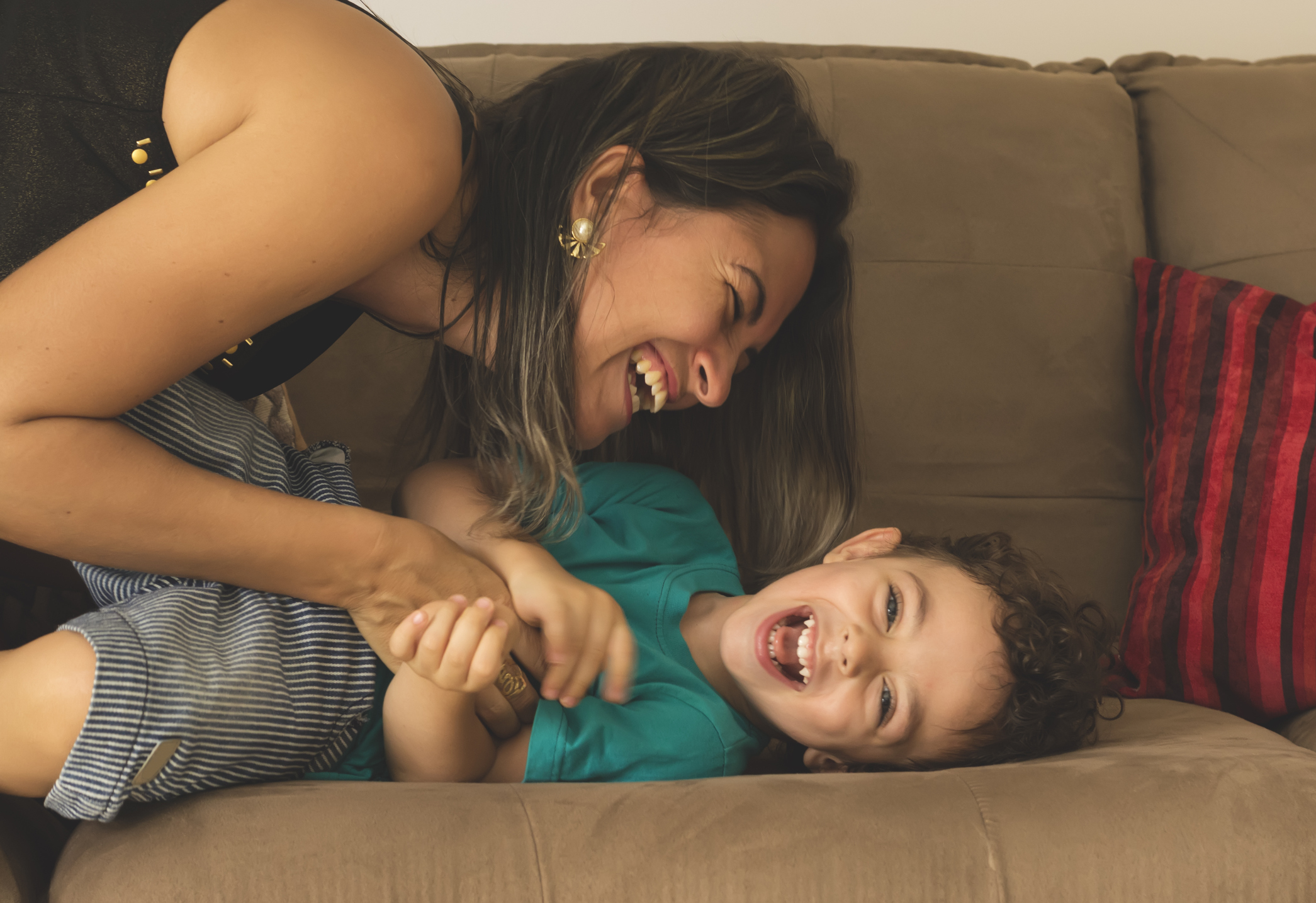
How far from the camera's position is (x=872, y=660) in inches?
45.2

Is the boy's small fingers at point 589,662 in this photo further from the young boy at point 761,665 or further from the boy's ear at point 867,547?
the boy's ear at point 867,547

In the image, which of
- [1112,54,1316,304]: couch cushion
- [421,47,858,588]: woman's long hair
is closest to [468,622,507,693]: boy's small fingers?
[421,47,858,588]: woman's long hair

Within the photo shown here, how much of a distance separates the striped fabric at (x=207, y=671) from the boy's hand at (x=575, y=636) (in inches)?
Result: 6.9

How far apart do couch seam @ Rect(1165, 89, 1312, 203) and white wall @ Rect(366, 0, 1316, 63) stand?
433 mm

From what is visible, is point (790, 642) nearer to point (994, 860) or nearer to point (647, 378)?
point (647, 378)

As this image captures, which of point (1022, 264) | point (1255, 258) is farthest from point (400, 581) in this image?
point (1255, 258)

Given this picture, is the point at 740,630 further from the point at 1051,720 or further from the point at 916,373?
the point at 916,373

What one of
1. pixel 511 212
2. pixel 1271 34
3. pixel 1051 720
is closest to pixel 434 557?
pixel 511 212

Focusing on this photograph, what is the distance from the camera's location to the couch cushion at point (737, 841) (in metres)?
0.71

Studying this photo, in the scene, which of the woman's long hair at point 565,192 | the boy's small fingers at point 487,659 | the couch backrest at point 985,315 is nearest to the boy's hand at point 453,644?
the boy's small fingers at point 487,659

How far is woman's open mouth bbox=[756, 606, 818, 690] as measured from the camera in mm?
1174

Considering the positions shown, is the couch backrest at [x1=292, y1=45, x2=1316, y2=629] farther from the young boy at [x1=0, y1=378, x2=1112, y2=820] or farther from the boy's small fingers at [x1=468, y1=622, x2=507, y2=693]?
the boy's small fingers at [x1=468, y1=622, x2=507, y2=693]

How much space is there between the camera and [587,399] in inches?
45.4

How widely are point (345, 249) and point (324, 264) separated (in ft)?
0.07
